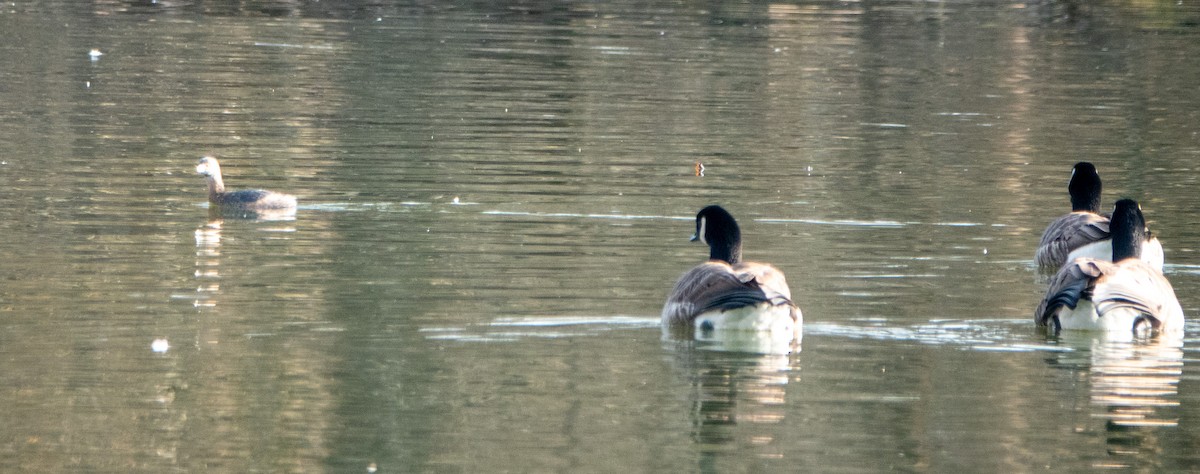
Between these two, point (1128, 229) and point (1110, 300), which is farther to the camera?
point (1128, 229)

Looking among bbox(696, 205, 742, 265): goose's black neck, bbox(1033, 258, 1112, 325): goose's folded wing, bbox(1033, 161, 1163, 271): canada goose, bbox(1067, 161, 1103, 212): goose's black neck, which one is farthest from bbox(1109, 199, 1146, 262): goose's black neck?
bbox(1067, 161, 1103, 212): goose's black neck

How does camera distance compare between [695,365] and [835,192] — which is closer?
[695,365]

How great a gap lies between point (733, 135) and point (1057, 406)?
16.8m

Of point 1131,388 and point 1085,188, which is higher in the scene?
point 1085,188

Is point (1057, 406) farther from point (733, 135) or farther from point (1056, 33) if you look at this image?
point (1056, 33)

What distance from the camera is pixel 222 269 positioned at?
1662cm

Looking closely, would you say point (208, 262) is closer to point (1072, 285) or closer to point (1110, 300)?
point (1072, 285)

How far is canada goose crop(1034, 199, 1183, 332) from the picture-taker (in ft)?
46.0

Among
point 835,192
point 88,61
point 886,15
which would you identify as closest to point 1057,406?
point 835,192

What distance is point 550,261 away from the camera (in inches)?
677

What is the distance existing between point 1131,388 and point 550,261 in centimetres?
608

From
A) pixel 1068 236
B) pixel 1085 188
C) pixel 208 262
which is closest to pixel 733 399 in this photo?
pixel 208 262

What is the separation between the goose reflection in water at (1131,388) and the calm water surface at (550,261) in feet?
0.13

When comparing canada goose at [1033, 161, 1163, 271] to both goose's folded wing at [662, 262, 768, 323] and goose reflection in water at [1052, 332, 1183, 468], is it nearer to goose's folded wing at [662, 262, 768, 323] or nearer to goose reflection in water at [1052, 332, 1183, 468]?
goose reflection in water at [1052, 332, 1183, 468]
